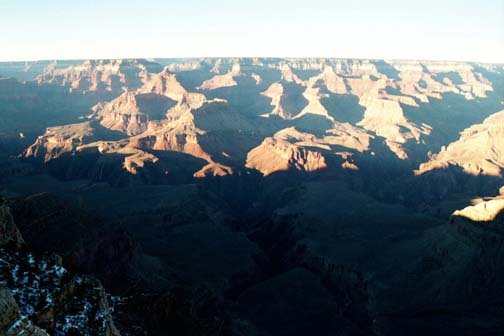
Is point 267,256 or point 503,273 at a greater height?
point 503,273

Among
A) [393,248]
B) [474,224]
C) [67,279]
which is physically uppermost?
[67,279]

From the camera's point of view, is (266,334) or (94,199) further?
(94,199)

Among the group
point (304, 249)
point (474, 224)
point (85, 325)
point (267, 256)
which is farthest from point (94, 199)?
point (85, 325)

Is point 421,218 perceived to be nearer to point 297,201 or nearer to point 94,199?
point 297,201

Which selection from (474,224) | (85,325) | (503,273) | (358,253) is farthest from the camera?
(358,253)

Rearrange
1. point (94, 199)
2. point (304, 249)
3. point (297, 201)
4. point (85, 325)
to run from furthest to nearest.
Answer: point (297, 201) → point (94, 199) → point (304, 249) → point (85, 325)

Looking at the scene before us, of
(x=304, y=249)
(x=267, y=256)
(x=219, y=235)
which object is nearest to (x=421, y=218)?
(x=304, y=249)

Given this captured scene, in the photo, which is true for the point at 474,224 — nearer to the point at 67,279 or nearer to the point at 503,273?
the point at 503,273

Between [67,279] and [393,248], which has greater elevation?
[67,279]

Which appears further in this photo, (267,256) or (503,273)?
(267,256)
